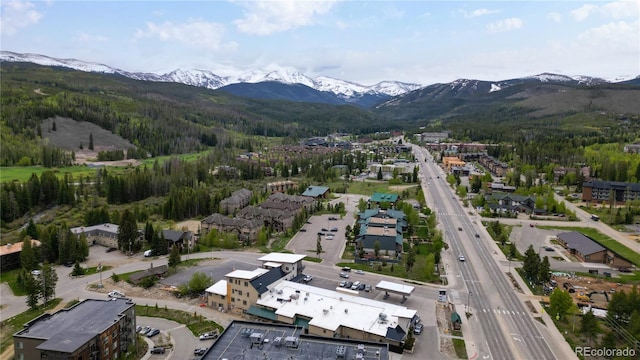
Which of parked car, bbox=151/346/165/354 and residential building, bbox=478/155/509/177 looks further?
residential building, bbox=478/155/509/177

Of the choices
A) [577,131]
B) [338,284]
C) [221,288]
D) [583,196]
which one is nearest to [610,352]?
[338,284]

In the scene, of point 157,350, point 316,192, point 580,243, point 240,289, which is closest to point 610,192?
point 580,243

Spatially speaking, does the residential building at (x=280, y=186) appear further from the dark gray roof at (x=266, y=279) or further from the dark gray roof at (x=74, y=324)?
the dark gray roof at (x=74, y=324)

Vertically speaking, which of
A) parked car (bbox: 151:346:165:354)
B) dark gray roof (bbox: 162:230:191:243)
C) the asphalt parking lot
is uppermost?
dark gray roof (bbox: 162:230:191:243)

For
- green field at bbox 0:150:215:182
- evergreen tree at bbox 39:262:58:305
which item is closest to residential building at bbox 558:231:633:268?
evergreen tree at bbox 39:262:58:305

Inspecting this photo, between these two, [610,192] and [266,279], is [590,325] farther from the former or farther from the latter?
[610,192]

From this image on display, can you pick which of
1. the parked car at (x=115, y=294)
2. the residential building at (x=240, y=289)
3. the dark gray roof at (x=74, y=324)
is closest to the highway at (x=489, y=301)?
the residential building at (x=240, y=289)

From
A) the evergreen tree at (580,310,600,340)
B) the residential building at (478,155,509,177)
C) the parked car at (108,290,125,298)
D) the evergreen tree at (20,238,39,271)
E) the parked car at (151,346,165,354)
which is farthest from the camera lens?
the residential building at (478,155,509,177)

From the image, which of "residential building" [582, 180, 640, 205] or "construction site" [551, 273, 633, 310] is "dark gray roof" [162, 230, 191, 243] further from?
"residential building" [582, 180, 640, 205]
